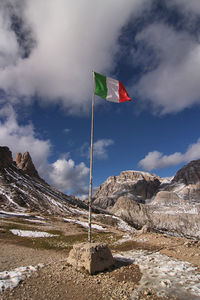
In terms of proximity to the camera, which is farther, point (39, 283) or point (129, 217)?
point (129, 217)

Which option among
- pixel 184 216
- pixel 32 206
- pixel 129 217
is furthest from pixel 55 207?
pixel 184 216

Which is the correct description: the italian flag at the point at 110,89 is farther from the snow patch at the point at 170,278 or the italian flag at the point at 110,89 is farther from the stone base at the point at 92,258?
the snow patch at the point at 170,278

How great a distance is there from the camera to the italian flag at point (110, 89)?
2095 cm

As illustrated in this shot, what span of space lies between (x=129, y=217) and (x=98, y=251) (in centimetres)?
17552

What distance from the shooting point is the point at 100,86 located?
829 inches

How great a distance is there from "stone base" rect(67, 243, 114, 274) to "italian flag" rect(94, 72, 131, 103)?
50.2ft

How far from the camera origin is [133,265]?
13.4 metres

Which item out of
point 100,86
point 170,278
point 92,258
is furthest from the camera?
point 100,86

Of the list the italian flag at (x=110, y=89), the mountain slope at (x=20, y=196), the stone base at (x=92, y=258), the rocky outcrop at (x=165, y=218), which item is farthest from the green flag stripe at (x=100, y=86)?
the mountain slope at (x=20, y=196)

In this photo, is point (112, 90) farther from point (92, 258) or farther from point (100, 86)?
point (92, 258)

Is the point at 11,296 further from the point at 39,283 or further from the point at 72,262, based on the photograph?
the point at 72,262


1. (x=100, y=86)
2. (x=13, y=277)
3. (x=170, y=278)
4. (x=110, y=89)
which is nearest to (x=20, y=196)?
(x=100, y=86)

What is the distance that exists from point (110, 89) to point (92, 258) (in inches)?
669

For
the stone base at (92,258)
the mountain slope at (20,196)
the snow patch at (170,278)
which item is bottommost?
the snow patch at (170,278)
